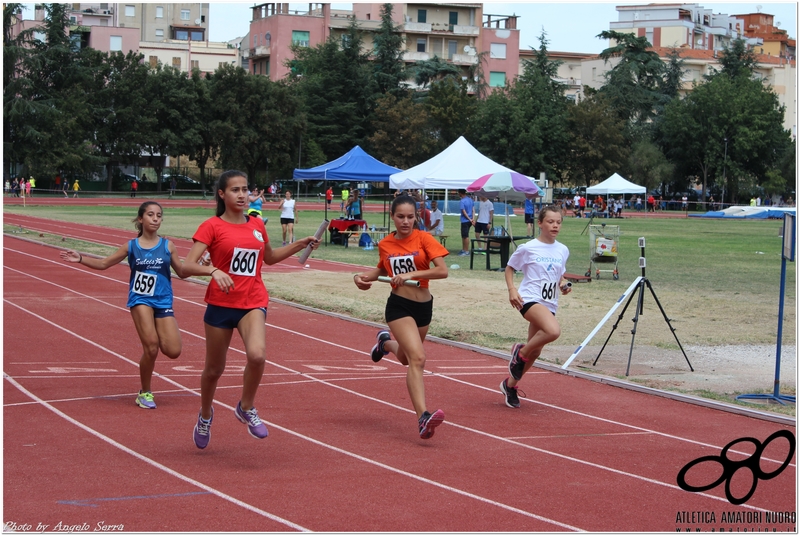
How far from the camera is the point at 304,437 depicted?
23.1ft

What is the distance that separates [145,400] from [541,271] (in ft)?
11.2

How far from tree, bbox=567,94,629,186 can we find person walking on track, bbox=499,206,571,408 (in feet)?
219

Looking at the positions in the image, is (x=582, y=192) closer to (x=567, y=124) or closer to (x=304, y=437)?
(x=567, y=124)

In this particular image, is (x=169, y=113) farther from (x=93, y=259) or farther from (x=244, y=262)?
(x=244, y=262)

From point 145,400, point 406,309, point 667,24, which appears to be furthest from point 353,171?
point 667,24

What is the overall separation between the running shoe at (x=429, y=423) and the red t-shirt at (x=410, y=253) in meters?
1.07

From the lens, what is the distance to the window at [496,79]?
96938mm

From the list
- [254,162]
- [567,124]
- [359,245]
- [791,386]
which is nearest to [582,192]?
[567,124]

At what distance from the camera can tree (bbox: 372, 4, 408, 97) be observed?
81562 mm

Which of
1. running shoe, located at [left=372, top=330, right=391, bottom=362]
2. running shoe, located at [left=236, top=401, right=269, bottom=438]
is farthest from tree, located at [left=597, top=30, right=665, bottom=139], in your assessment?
running shoe, located at [left=236, top=401, right=269, bottom=438]

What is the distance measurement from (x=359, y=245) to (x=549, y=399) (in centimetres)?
1929

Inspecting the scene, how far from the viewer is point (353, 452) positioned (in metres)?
6.63

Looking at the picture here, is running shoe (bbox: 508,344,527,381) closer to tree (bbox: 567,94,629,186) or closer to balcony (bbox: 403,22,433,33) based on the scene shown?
tree (bbox: 567,94,629,186)

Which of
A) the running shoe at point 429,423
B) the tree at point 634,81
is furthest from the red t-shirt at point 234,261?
the tree at point 634,81
